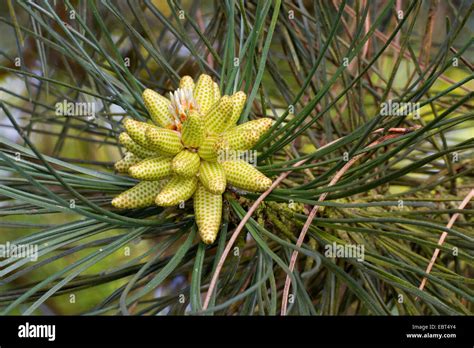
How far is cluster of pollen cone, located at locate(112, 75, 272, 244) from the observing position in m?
0.54

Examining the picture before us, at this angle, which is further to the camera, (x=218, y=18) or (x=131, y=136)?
(x=218, y=18)

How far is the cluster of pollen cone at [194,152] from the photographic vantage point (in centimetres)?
54

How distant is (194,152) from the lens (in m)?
0.56

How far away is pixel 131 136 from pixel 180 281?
1.83ft

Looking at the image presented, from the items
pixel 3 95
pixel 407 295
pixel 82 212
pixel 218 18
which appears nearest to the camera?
pixel 82 212

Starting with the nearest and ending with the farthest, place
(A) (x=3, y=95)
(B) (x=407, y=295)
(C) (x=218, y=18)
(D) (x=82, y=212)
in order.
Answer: (D) (x=82, y=212) < (B) (x=407, y=295) < (C) (x=218, y=18) < (A) (x=3, y=95)

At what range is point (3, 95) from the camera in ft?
3.86
